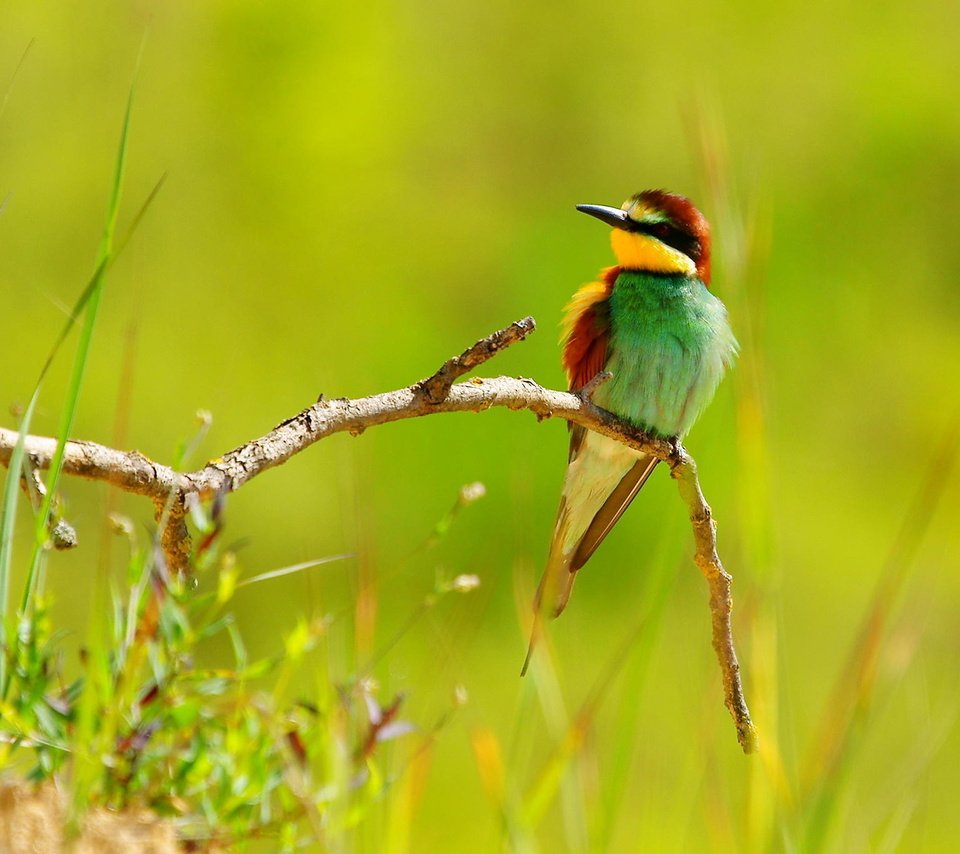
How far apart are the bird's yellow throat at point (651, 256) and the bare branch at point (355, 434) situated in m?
0.88

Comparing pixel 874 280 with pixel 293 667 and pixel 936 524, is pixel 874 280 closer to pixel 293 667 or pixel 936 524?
pixel 936 524

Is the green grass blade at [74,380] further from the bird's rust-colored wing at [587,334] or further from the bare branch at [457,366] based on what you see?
the bird's rust-colored wing at [587,334]

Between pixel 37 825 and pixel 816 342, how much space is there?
5654 mm

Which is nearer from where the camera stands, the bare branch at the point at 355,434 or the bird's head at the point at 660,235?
the bare branch at the point at 355,434

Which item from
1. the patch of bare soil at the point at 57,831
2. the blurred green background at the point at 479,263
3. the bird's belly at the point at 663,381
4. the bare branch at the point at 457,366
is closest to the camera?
the patch of bare soil at the point at 57,831

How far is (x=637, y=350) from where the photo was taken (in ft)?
7.57

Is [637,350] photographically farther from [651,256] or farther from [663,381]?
[651,256]

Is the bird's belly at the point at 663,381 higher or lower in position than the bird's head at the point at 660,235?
lower

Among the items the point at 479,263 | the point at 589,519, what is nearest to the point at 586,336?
the point at 589,519

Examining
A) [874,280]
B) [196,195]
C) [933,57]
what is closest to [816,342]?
[874,280]

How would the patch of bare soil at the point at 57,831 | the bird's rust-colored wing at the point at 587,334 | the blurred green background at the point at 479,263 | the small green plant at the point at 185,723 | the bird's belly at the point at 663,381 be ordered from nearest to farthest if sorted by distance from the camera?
1. the patch of bare soil at the point at 57,831
2. the small green plant at the point at 185,723
3. the bird's belly at the point at 663,381
4. the bird's rust-colored wing at the point at 587,334
5. the blurred green background at the point at 479,263

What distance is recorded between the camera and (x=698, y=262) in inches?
96.7

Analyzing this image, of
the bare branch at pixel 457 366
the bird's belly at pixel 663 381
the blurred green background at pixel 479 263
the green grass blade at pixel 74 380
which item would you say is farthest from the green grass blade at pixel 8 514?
the blurred green background at pixel 479 263

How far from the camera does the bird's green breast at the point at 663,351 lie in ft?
7.43
